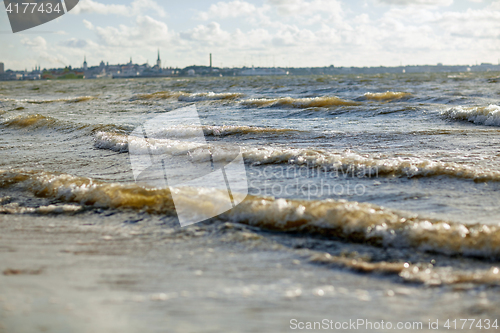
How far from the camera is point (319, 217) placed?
278cm

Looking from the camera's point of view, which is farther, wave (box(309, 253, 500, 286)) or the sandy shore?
wave (box(309, 253, 500, 286))

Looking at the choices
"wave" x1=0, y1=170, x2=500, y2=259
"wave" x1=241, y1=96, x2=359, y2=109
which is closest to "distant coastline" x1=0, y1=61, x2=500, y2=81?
"wave" x1=241, y1=96, x2=359, y2=109

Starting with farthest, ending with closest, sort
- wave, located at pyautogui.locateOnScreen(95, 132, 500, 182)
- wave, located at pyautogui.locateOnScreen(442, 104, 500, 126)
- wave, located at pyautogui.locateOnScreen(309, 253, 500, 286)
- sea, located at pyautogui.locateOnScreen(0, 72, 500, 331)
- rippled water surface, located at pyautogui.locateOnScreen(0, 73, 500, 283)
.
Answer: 1. wave, located at pyautogui.locateOnScreen(442, 104, 500, 126)
2. wave, located at pyautogui.locateOnScreen(95, 132, 500, 182)
3. rippled water surface, located at pyautogui.locateOnScreen(0, 73, 500, 283)
4. sea, located at pyautogui.locateOnScreen(0, 72, 500, 331)
5. wave, located at pyautogui.locateOnScreen(309, 253, 500, 286)

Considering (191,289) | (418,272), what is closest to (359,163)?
(418,272)

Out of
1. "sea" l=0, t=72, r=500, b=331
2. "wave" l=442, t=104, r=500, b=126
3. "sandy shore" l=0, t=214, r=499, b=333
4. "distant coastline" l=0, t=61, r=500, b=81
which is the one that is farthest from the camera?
"distant coastline" l=0, t=61, r=500, b=81

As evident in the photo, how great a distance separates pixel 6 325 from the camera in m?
1.58

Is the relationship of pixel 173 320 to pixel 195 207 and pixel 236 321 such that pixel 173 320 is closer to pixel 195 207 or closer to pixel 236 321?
pixel 236 321

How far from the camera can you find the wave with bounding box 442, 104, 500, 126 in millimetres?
8241

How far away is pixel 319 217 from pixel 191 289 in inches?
46.6

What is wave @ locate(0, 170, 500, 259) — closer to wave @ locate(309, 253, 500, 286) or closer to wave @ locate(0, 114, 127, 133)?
wave @ locate(309, 253, 500, 286)

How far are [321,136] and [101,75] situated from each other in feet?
472

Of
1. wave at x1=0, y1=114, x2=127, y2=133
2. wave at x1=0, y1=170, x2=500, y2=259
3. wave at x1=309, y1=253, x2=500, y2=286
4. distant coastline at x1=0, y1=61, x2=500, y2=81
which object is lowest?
wave at x1=309, y1=253, x2=500, y2=286

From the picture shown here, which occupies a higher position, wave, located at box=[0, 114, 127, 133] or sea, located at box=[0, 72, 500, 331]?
wave, located at box=[0, 114, 127, 133]

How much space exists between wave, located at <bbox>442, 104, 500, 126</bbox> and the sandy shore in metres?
7.60
